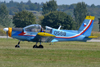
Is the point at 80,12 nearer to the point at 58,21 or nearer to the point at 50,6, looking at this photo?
the point at 50,6

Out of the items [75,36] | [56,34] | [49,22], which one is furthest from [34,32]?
[49,22]

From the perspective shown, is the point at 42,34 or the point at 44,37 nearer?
the point at 42,34

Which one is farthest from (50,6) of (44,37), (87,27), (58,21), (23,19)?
(44,37)

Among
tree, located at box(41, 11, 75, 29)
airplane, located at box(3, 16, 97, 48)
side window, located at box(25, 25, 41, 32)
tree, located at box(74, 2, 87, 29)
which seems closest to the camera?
airplane, located at box(3, 16, 97, 48)

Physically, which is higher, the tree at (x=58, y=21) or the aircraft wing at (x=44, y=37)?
the aircraft wing at (x=44, y=37)

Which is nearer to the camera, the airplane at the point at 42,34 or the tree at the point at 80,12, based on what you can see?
the airplane at the point at 42,34

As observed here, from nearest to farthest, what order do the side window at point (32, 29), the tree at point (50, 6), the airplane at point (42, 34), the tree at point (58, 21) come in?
the airplane at point (42, 34), the side window at point (32, 29), the tree at point (58, 21), the tree at point (50, 6)

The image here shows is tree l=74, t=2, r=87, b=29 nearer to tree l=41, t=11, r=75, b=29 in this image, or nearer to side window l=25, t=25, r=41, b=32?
tree l=41, t=11, r=75, b=29

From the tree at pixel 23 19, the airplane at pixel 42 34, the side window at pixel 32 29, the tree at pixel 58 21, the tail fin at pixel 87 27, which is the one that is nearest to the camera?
the airplane at pixel 42 34

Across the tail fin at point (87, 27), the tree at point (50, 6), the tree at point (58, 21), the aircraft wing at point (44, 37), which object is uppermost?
the tail fin at point (87, 27)

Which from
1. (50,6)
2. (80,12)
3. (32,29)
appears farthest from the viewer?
(50,6)

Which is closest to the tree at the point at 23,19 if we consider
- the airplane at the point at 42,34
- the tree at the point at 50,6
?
the tree at the point at 50,6

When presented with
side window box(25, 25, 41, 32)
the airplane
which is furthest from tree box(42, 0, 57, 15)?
side window box(25, 25, 41, 32)

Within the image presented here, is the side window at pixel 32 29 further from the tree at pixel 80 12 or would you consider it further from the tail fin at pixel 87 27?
the tree at pixel 80 12
